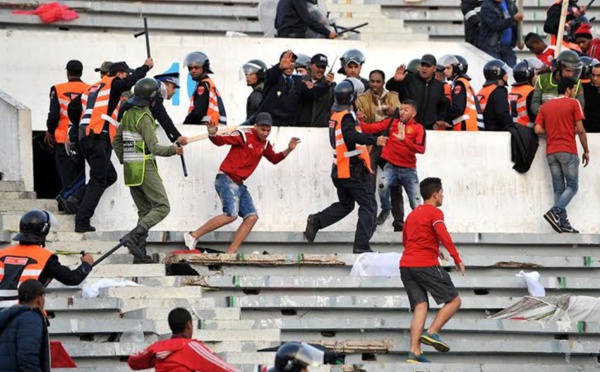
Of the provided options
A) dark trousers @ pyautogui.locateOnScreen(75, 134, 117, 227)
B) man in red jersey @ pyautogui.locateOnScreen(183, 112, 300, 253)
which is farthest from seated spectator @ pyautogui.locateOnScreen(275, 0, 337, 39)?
dark trousers @ pyautogui.locateOnScreen(75, 134, 117, 227)

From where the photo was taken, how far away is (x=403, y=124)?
18562 mm

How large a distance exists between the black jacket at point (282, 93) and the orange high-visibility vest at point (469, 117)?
5.11 feet

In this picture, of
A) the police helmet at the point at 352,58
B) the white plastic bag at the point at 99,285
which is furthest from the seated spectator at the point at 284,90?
the white plastic bag at the point at 99,285

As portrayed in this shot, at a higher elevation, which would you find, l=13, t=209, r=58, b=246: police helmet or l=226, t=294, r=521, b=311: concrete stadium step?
l=13, t=209, r=58, b=246: police helmet

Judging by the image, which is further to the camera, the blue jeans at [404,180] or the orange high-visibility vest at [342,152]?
the blue jeans at [404,180]

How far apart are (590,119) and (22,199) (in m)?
5.99

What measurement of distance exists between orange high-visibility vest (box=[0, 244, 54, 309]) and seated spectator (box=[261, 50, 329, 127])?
4.77 metres

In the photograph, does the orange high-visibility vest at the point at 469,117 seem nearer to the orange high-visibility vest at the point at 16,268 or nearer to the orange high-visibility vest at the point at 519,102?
the orange high-visibility vest at the point at 519,102

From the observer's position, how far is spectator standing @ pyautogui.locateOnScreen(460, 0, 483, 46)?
23891 mm

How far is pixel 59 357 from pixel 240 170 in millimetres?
3519

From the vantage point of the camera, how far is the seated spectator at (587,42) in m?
22.9

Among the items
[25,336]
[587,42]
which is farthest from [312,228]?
[587,42]

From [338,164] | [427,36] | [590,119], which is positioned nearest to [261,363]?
[338,164]

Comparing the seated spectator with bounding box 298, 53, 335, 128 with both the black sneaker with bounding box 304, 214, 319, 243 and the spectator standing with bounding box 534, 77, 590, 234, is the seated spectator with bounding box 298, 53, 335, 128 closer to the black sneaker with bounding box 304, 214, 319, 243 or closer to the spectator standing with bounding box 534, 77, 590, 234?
the black sneaker with bounding box 304, 214, 319, 243
